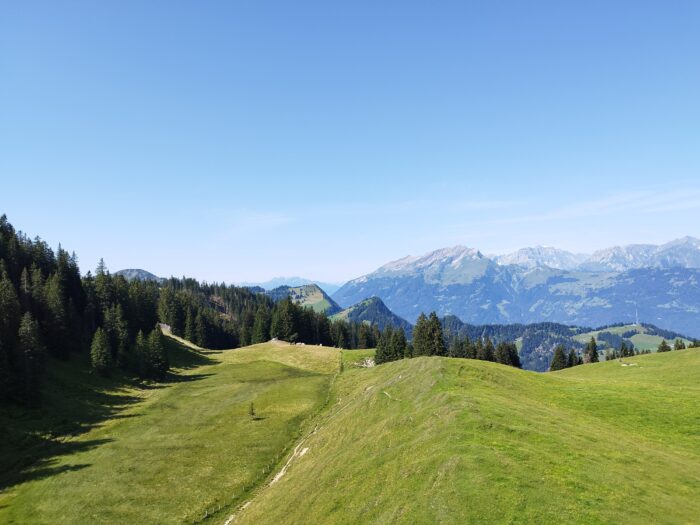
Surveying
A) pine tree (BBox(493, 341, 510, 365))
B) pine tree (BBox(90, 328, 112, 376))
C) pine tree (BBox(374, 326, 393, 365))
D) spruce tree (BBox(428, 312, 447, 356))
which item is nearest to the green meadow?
pine tree (BBox(90, 328, 112, 376))

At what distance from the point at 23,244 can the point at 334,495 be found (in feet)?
458

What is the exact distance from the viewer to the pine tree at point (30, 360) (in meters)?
72.7

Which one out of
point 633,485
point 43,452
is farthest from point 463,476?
point 43,452

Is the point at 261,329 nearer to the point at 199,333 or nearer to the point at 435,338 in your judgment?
the point at 199,333

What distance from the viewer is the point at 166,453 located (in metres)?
60.7

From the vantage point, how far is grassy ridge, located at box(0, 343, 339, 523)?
47188 millimetres

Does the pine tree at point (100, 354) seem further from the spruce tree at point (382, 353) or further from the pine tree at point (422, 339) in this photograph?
the pine tree at point (422, 339)

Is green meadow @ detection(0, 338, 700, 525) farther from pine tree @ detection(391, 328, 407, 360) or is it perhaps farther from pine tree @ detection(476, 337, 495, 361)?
pine tree @ detection(476, 337, 495, 361)

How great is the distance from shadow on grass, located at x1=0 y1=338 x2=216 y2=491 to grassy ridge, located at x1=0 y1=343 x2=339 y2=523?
0.45 metres

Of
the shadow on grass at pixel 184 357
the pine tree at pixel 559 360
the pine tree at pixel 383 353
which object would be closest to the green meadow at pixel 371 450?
the shadow on grass at pixel 184 357

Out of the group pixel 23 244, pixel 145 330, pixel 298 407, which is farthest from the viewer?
pixel 145 330

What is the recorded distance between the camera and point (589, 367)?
10512 centimetres

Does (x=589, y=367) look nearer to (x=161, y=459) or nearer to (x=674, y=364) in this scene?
(x=674, y=364)

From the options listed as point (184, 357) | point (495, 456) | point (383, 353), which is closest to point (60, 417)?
point (184, 357)
